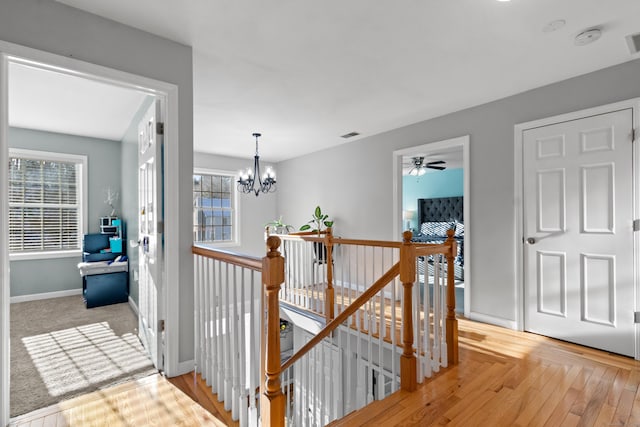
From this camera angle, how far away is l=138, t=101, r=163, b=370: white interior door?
2.35m

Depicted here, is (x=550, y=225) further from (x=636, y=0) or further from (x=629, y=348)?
(x=636, y=0)

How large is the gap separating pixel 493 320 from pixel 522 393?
1.48m

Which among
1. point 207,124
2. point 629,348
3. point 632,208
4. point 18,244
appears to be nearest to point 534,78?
point 632,208

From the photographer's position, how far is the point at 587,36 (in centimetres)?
218

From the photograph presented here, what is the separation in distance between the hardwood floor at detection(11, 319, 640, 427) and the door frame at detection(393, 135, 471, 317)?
3.94 feet

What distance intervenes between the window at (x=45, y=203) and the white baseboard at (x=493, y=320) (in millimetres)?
5760

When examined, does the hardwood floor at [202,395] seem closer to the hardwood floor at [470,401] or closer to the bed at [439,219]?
the hardwood floor at [470,401]

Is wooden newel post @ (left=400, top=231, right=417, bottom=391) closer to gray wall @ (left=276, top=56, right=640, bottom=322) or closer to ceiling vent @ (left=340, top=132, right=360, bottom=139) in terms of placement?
gray wall @ (left=276, top=56, right=640, bottom=322)

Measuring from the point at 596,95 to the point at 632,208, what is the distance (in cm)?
104

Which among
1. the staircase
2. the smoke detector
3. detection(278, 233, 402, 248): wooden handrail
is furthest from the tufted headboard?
the smoke detector

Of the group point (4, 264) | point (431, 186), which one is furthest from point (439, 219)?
point (4, 264)

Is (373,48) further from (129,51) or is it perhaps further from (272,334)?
(272,334)

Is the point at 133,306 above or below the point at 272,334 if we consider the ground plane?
below

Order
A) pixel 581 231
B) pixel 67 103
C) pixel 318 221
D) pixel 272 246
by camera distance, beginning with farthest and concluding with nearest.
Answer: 1. pixel 318 221
2. pixel 67 103
3. pixel 581 231
4. pixel 272 246
